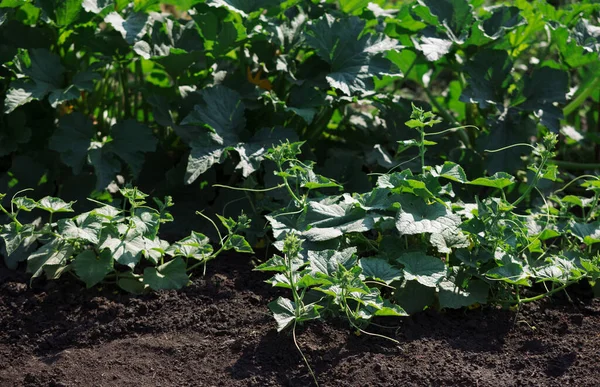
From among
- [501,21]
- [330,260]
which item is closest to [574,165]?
[501,21]

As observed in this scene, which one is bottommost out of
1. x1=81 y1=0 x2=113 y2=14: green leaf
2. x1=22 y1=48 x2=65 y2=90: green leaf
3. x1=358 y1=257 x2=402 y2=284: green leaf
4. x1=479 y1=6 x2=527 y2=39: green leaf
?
x1=358 y1=257 x2=402 y2=284: green leaf

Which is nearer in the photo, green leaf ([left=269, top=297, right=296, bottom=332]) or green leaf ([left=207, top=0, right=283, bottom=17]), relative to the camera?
green leaf ([left=269, top=297, right=296, bottom=332])

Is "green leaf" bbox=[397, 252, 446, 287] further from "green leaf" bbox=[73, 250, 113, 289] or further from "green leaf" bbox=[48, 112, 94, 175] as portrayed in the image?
"green leaf" bbox=[48, 112, 94, 175]

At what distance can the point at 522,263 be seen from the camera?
270 cm

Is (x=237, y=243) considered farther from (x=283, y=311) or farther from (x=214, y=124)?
(x=214, y=124)

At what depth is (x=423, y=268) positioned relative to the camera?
2.57 m

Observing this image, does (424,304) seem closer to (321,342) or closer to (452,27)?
(321,342)

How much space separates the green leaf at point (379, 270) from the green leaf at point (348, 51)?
0.85m

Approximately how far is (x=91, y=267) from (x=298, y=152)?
2.61ft

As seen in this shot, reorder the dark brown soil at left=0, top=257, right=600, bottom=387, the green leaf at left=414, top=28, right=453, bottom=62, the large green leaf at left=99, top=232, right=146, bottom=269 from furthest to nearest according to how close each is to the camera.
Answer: the green leaf at left=414, top=28, right=453, bottom=62 < the large green leaf at left=99, top=232, right=146, bottom=269 < the dark brown soil at left=0, top=257, right=600, bottom=387

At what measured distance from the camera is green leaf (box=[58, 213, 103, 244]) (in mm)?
2619

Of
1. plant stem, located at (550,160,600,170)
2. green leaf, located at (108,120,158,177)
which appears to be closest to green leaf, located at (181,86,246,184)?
green leaf, located at (108,120,158,177)

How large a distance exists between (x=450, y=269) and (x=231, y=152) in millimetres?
1065

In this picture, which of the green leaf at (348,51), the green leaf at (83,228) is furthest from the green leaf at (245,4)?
the green leaf at (83,228)
